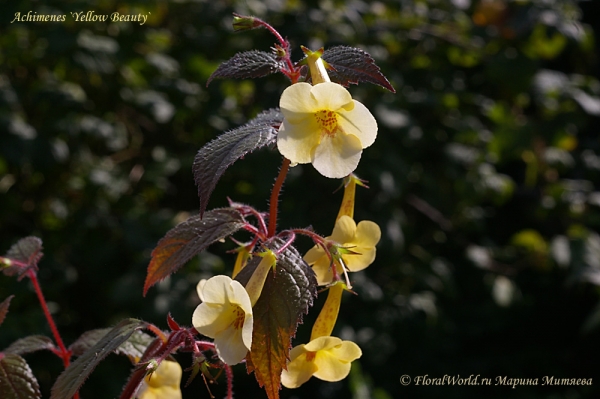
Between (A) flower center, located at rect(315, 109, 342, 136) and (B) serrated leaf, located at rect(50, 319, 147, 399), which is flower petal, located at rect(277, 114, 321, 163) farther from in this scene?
(B) serrated leaf, located at rect(50, 319, 147, 399)

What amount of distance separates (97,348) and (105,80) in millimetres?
1609

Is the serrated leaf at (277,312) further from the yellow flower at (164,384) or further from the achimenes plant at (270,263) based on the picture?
the yellow flower at (164,384)

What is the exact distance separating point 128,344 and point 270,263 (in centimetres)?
25

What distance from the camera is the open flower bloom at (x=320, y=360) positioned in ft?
1.86

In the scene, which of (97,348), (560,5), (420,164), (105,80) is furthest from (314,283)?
(560,5)

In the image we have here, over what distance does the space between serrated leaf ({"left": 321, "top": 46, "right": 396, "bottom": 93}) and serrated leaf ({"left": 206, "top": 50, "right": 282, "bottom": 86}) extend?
0.05m

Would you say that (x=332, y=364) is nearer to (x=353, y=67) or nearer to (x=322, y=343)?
(x=322, y=343)

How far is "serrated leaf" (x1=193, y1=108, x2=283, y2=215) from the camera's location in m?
0.52

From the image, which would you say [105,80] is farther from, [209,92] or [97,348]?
[97,348]

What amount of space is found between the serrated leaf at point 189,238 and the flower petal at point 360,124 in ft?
0.46
